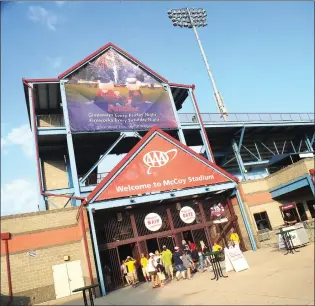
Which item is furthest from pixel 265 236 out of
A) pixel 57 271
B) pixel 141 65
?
pixel 141 65

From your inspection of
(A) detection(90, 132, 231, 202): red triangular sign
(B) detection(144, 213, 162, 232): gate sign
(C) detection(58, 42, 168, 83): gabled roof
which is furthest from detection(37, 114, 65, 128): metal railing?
(B) detection(144, 213, 162, 232): gate sign

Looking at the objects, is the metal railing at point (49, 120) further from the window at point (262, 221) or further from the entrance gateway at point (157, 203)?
the window at point (262, 221)

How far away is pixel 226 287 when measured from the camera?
28.6 feet

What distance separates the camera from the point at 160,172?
17.0 meters

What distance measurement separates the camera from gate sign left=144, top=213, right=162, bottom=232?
54.2 ft

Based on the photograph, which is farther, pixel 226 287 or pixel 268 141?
pixel 268 141

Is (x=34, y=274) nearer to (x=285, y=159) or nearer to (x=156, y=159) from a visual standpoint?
(x=156, y=159)

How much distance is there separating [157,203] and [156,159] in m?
2.59

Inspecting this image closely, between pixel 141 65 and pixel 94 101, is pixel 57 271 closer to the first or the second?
pixel 94 101

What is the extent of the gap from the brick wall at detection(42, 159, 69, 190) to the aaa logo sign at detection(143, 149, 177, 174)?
388 inches

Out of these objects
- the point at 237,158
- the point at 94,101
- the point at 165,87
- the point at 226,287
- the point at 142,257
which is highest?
the point at 165,87

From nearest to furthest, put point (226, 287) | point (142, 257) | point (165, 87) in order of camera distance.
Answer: point (226, 287) → point (142, 257) → point (165, 87)

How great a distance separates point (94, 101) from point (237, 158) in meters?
14.9

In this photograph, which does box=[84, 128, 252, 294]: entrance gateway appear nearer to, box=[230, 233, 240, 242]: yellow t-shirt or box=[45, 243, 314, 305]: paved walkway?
box=[230, 233, 240, 242]: yellow t-shirt
